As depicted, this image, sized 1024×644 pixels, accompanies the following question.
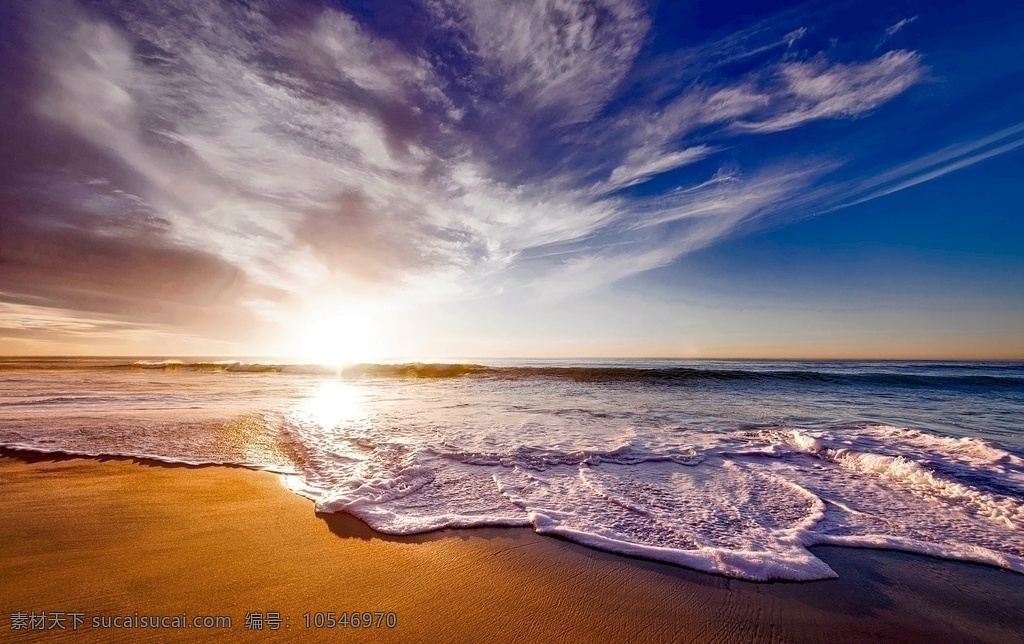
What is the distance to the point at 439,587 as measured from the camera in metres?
3.03

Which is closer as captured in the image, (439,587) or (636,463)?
(439,587)

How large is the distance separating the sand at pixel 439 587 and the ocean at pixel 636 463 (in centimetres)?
28

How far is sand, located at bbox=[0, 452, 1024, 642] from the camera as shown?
2.60m

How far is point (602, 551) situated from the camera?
362 cm

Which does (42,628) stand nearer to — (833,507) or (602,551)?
(602,551)

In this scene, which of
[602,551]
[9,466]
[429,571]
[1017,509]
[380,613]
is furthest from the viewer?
[9,466]

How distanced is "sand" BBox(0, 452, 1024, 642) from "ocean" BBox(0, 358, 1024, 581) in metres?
0.28

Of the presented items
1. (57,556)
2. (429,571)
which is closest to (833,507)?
(429,571)

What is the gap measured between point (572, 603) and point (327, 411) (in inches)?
388

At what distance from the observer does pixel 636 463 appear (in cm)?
636

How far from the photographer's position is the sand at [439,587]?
260cm

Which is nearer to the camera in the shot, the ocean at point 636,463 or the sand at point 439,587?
the sand at point 439,587

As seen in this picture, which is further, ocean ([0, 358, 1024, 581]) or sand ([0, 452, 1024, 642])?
ocean ([0, 358, 1024, 581])

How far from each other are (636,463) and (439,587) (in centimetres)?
422
